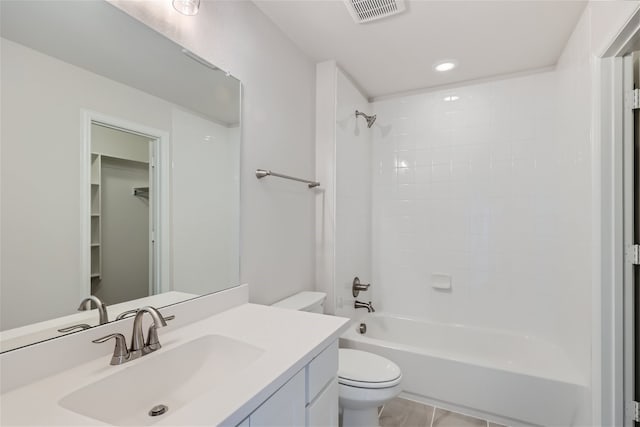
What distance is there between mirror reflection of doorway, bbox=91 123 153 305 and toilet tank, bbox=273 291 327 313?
2.63 ft

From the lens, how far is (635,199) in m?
1.34

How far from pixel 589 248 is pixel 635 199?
0.29 metres

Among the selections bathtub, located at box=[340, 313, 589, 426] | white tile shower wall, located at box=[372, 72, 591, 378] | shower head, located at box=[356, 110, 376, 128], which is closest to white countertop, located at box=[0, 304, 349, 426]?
bathtub, located at box=[340, 313, 589, 426]

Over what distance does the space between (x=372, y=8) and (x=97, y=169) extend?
1.52m

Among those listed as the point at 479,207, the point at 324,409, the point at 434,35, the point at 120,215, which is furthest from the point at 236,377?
the point at 479,207

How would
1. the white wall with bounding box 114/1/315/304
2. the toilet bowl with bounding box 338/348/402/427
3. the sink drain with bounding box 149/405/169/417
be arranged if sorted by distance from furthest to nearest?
the toilet bowl with bounding box 338/348/402/427
the white wall with bounding box 114/1/315/304
the sink drain with bounding box 149/405/169/417

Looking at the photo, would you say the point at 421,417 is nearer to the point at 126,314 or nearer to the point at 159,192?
the point at 126,314

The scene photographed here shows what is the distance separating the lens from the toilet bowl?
1485 mm

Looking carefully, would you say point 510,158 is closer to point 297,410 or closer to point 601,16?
point 601,16

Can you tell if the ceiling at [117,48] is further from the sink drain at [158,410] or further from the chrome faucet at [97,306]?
the sink drain at [158,410]

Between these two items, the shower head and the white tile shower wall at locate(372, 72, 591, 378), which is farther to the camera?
the shower head

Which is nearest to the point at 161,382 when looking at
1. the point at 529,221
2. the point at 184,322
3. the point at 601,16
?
the point at 184,322

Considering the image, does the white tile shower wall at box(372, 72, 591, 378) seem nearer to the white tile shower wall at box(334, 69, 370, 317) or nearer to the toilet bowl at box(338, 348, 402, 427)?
the white tile shower wall at box(334, 69, 370, 317)

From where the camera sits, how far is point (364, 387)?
4.89 ft
